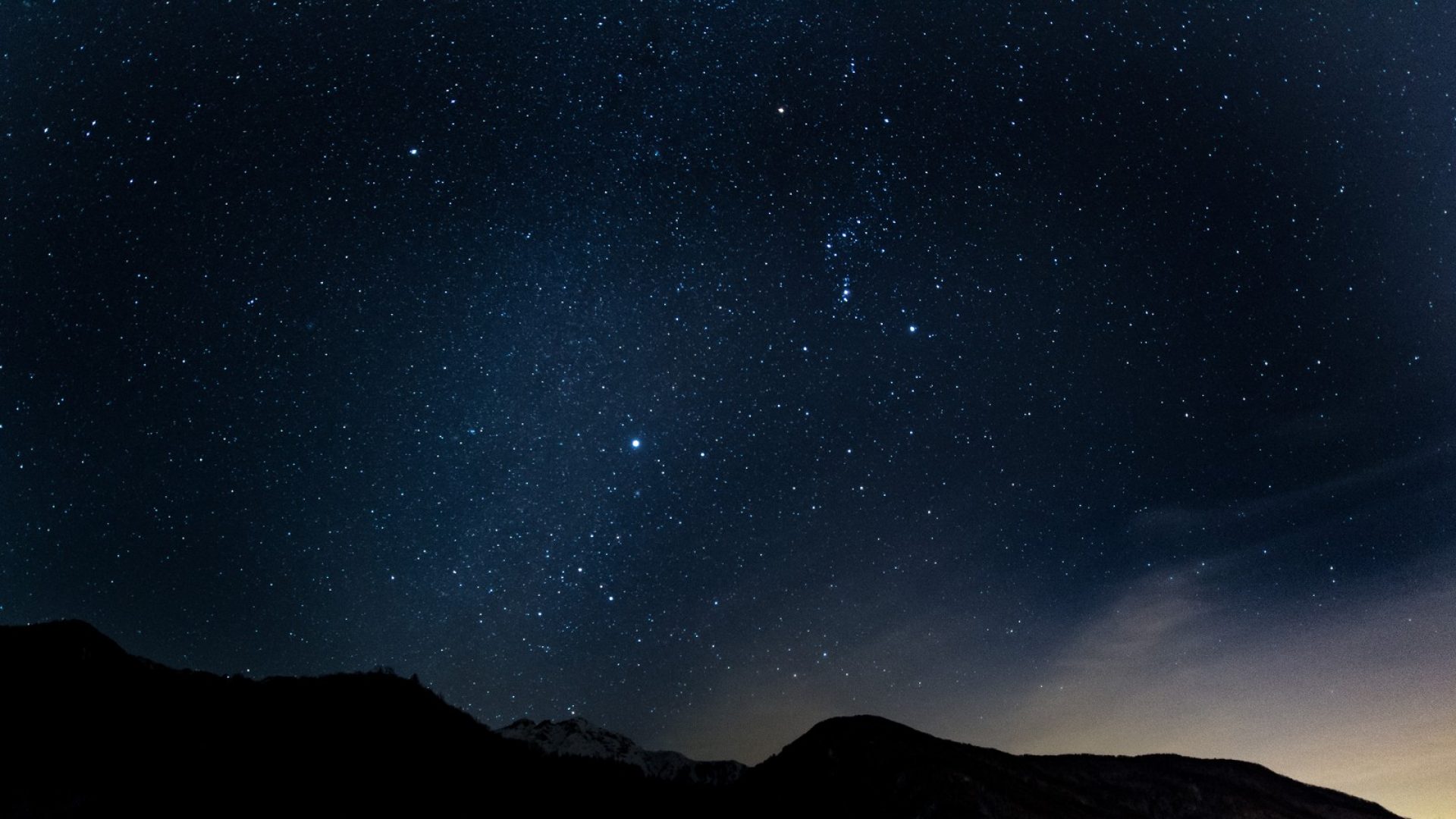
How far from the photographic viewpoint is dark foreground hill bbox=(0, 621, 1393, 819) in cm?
1634

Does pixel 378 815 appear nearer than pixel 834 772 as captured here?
Yes

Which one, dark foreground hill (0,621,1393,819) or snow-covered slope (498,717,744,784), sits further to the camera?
snow-covered slope (498,717,744,784)

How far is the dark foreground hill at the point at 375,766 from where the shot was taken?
53.6 feet

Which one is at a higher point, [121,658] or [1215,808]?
[121,658]

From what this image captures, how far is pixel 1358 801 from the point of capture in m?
52.5

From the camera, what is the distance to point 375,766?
22.6 meters

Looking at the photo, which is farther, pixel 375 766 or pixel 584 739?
pixel 584 739

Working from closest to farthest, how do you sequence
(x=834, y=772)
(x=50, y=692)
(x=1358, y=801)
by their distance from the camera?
1. (x=50, y=692)
2. (x=834, y=772)
3. (x=1358, y=801)

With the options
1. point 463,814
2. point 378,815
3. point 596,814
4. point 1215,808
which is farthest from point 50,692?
point 1215,808

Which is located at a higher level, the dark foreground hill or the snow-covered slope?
the dark foreground hill

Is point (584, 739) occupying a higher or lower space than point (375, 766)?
lower

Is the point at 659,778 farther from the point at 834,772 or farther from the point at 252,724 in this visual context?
the point at 252,724

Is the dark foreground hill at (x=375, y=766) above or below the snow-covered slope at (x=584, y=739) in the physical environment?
above

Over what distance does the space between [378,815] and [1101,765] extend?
4530 centimetres
